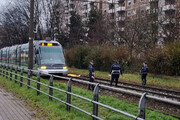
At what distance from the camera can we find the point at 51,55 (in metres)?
21.9

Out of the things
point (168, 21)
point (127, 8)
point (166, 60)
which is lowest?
point (166, 60)

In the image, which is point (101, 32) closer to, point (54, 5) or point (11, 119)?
point (54, 5)

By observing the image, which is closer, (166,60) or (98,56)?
(166,60)

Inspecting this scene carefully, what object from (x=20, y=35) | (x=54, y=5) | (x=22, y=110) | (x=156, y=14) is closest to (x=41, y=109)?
(x=22, y=110)

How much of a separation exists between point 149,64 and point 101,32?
21122 mm

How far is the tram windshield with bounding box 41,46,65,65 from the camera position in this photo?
21.5 metres

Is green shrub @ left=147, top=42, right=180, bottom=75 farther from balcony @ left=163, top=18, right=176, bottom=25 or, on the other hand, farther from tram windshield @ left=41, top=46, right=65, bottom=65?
tram windshield @ left=41, top=46, right=65, bottom=65

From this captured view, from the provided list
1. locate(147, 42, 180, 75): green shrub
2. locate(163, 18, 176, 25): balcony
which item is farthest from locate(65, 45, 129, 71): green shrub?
locate(163, 18, 176, 25): balcony

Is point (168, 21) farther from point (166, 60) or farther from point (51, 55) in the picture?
point (51, 55)

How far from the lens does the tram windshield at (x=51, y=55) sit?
21.5 metres

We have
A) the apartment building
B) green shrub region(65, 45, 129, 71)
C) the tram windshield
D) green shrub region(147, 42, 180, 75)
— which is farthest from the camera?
the apartment building

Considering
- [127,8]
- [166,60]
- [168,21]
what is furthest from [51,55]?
[127,8]

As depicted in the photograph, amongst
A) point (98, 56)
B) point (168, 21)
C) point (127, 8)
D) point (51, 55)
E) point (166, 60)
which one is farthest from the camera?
point (127, 8)

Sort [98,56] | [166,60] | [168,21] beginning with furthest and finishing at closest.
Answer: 1. [98,56]
2. [168,21]
3. [166,60]
